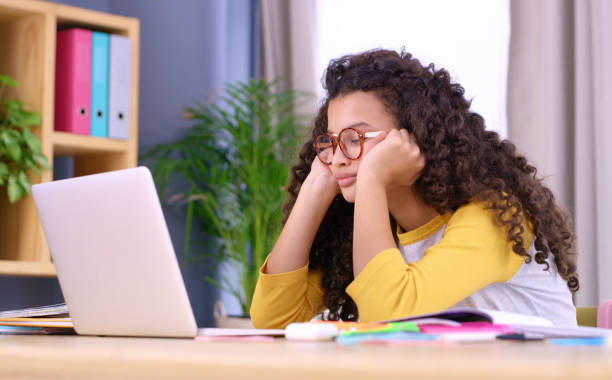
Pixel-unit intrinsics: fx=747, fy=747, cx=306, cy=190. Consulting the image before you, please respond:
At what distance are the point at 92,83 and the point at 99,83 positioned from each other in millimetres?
24

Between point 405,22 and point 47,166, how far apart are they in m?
1.44

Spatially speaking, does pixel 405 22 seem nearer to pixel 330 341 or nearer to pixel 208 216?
pixel 208 216

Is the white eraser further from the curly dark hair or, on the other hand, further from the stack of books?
the curly dark hair

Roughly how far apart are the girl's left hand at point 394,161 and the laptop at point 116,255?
0.53 m

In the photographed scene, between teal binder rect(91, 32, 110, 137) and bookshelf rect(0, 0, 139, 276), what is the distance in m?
0.05

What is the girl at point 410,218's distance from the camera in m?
1.18

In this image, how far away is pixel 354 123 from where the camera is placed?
54.9 inches

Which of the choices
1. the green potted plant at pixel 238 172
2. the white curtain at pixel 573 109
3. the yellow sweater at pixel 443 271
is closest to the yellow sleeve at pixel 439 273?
the yellow sweater at pixel 443 271

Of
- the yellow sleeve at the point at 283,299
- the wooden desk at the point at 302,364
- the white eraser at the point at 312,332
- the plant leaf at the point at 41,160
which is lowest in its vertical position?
the yellow sleeve at the point at 283,299

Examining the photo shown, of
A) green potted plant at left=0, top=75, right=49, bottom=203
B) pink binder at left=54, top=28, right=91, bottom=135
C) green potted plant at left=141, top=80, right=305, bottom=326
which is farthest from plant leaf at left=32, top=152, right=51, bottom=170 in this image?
green potted plant at left=141, top=80, right=305, bottom=326

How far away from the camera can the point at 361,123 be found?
1392 mm

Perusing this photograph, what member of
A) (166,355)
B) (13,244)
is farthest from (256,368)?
(13,244)

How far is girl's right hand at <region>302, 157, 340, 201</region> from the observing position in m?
1.46

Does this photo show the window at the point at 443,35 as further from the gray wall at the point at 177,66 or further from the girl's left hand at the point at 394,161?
the girl's left hand at the point at 394,161
